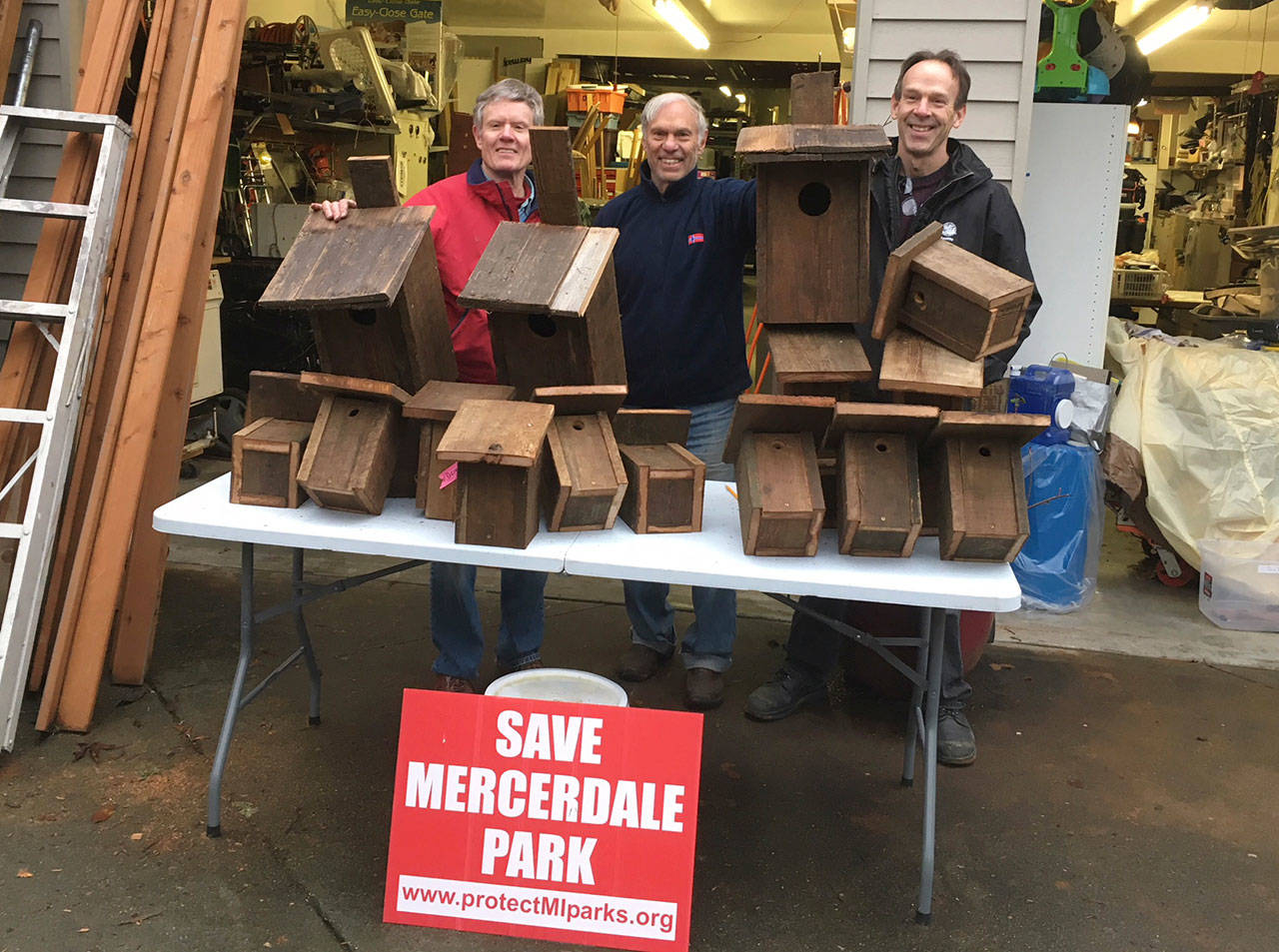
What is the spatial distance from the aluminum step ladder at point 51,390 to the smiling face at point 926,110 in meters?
2.42

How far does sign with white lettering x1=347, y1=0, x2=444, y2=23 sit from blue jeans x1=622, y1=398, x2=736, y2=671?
648 centimetres

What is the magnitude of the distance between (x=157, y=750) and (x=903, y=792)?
2.17 metres

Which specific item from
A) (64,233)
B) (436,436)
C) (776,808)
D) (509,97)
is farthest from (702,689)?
(64,233)

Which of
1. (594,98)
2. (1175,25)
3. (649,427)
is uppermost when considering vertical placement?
(1175,25)

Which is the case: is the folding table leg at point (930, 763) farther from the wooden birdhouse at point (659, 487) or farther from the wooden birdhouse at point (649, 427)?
the wooden birdhouse at point (649, 427)

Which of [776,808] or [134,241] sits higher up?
[134,241]

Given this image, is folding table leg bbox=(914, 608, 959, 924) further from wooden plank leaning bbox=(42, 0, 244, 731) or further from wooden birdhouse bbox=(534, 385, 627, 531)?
wooden plank leaning bbox=(42, 0, 244, 731)

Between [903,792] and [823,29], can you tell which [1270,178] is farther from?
[903,792]

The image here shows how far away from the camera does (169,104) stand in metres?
3.80

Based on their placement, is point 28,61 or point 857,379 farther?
point 28,61

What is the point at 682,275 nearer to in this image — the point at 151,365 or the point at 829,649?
the point at 829,649

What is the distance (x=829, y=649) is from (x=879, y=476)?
1231 millimetres

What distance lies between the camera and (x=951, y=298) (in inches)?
Result: 96.9

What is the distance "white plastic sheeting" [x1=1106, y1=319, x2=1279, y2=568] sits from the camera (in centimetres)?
456
